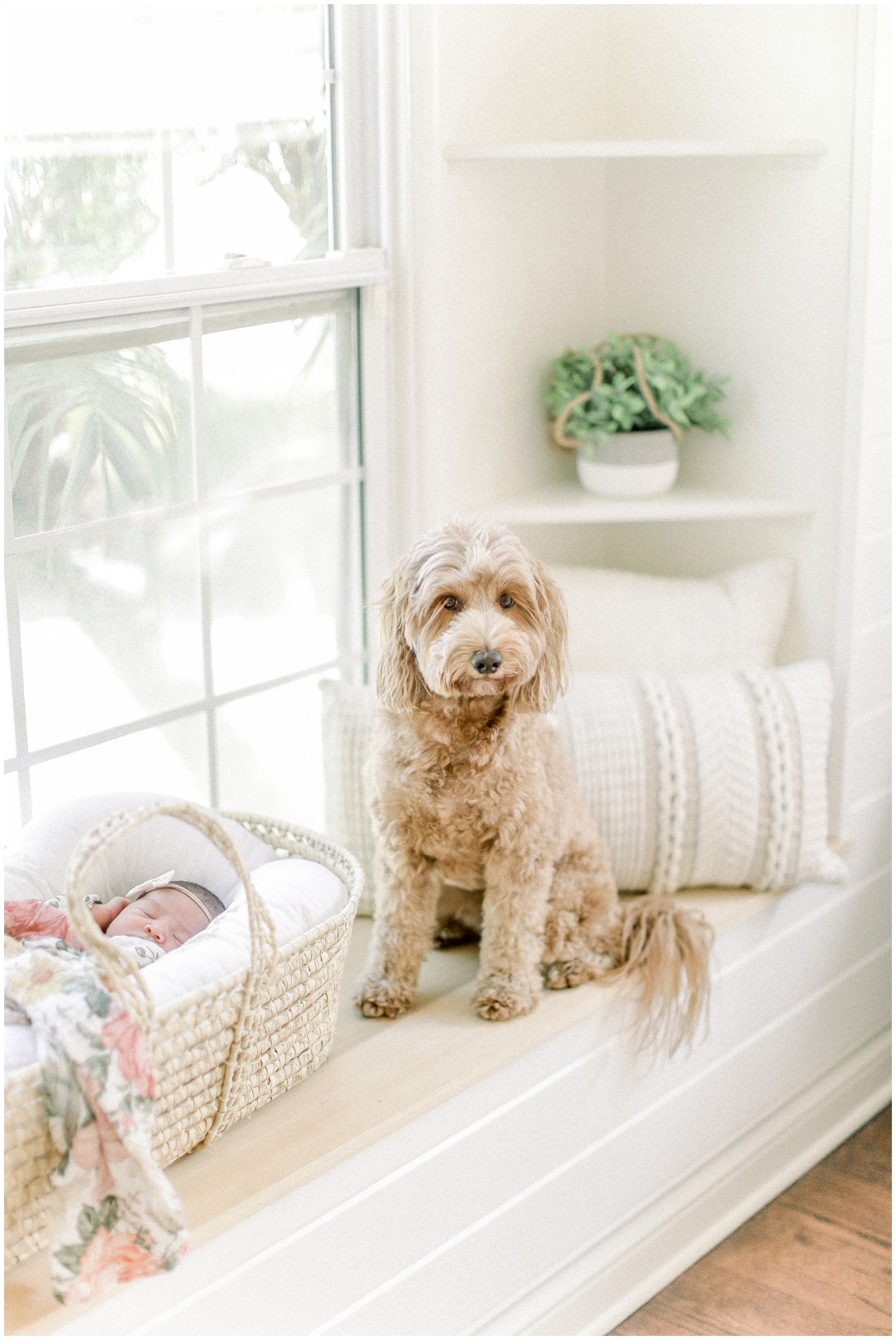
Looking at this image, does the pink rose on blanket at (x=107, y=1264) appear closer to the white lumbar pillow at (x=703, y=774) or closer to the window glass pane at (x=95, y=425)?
the window glass pane at (x=95, y=425)

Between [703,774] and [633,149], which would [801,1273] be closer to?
[703,774]

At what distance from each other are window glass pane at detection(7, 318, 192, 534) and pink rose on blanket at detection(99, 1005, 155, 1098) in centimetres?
71

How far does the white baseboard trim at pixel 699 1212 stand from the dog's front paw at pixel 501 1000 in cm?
42

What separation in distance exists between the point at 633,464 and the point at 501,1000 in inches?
38.9

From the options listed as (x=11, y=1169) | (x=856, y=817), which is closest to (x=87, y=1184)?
(x=11, y=1169)

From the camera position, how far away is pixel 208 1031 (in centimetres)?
141

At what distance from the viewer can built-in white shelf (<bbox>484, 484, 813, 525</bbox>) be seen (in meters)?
2.27

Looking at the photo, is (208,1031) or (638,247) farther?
(638,247)

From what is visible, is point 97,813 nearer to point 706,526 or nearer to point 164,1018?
point 164,1018

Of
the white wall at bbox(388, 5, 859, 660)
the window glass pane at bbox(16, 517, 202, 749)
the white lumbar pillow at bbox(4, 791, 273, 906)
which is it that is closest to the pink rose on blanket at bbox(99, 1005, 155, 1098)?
the white lumbar pillow at bbox(4, 791, 273, 906)

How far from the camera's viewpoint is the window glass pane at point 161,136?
164cm

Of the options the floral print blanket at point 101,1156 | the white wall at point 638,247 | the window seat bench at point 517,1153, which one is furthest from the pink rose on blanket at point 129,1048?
the white wall at point 638,247

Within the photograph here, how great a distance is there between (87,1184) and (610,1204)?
102 cm

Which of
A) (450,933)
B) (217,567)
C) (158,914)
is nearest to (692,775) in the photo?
(450,933)
